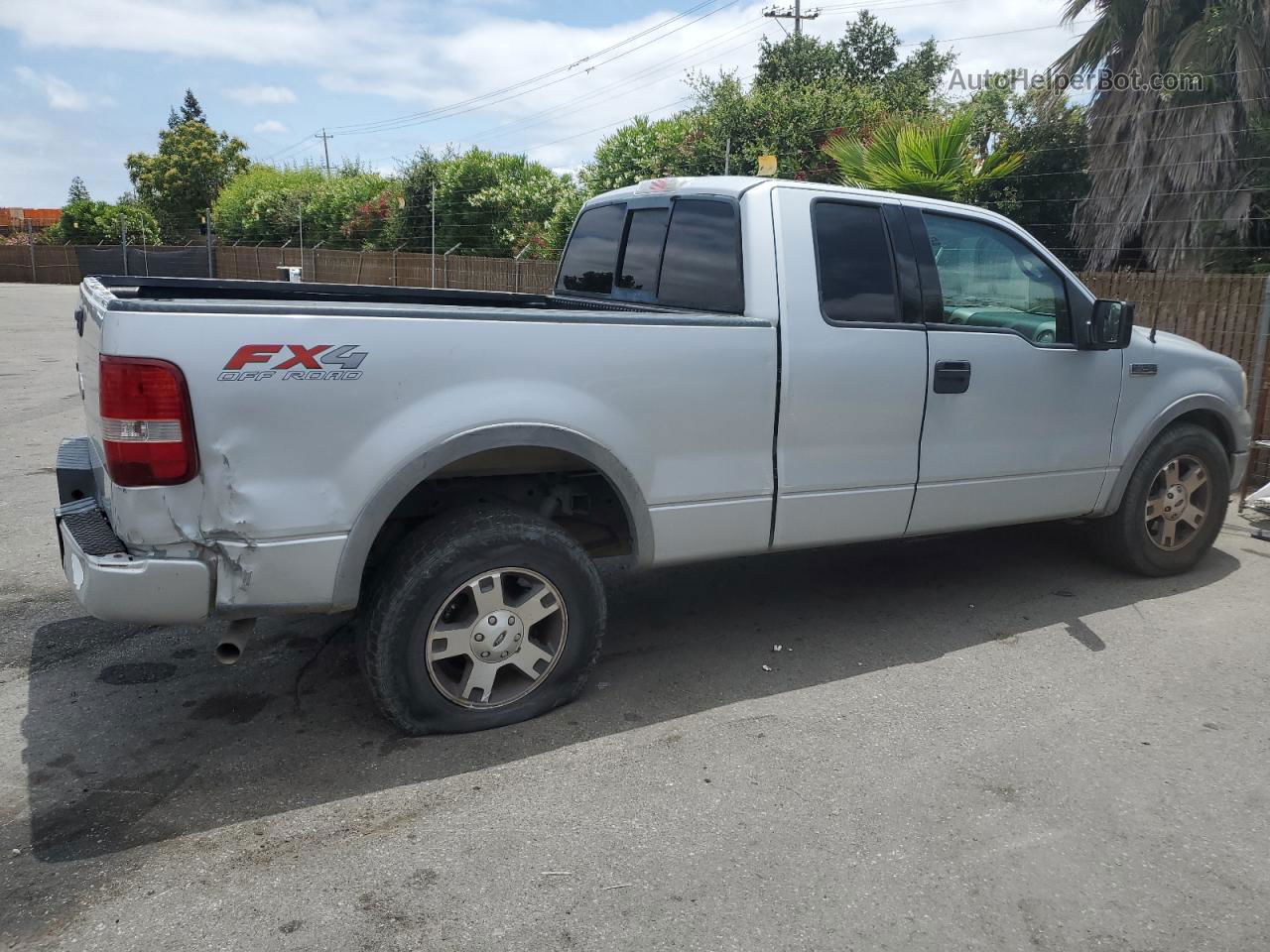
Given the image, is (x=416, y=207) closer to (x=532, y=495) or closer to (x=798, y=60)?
(x=798, y=60)

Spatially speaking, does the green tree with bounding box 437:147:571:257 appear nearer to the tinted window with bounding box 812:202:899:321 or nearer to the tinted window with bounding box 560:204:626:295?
the tinted window with bounding box 560:204:626:295

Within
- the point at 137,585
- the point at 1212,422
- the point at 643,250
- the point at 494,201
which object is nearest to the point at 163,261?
the point at 494,201

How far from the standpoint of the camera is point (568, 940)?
2656 millimetres

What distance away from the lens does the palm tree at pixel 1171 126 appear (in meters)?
12.1

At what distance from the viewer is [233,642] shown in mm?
3334

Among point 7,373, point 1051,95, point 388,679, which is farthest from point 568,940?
point 1051,95

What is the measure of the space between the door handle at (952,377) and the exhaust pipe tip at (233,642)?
295 centimetres

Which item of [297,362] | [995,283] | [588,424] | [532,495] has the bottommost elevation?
[532,495]

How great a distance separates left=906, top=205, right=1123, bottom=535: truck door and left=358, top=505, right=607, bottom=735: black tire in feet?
5.64

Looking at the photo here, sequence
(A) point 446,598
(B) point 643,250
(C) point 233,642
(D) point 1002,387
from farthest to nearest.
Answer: (B) point 643,250, (D) point 1002,387, (A) point 446,598, (C) point 233,642

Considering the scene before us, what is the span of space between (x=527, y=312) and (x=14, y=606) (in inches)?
125

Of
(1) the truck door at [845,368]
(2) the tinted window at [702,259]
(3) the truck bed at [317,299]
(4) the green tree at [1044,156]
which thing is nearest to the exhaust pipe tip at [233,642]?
(3) the truck bed at [317,299]

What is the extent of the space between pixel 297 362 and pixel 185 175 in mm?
61724

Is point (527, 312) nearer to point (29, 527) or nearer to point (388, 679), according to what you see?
point (388, 679)
